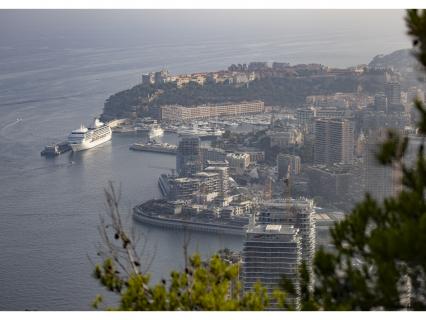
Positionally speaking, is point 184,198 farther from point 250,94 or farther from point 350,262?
point 350,262

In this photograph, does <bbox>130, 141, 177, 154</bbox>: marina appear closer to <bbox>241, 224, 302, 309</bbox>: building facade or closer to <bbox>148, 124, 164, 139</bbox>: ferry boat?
<bbox>148, 124, 164, 139</bbox>: ferry boat

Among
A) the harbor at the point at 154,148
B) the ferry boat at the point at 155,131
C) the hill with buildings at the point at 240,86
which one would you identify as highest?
the hill with buildings at the point at 240,86

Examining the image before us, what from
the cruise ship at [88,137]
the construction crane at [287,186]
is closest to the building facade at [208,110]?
the cruise ship at [88,137]

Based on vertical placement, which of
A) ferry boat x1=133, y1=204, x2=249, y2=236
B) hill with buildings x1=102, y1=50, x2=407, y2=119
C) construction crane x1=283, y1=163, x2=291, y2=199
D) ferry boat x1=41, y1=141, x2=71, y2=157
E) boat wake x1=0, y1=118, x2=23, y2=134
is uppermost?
hill with buildings x1=102, y1=50, x2=407, y2=119

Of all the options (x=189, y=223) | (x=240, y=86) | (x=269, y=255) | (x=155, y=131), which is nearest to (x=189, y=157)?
(x=189, y=223)

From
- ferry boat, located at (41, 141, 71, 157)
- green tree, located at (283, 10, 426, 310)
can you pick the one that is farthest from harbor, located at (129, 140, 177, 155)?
green tree, located at (283, 10, 426, 310)

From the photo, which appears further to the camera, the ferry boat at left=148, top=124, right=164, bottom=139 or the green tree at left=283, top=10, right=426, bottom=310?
the ferry boat at left=148, top=124, right=164, bottom=139

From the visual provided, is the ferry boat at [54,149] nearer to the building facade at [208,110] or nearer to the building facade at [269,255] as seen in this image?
the building facade at [208,110]
